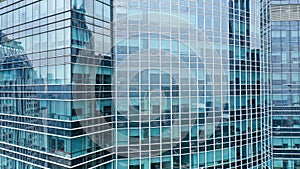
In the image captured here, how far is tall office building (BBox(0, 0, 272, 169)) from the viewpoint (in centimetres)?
1789

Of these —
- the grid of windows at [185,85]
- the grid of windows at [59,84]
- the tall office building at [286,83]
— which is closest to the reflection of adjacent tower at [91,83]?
the grid of windows at [59,84]

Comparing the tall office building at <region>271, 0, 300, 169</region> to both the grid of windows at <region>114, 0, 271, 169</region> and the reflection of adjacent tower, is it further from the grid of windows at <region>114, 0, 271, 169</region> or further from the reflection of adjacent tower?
the reflection of adjacent tower

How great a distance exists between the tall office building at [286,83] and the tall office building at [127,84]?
8679 millimetres

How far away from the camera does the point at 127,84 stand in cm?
2069

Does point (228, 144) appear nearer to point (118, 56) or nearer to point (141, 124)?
point (141, 124)

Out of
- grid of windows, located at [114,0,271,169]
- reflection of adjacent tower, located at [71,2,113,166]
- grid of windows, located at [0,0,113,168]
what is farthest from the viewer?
grid of windows, located at [114,0,271,169]

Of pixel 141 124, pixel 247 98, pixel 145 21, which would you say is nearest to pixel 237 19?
pixel 247 98

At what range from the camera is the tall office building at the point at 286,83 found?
32000 mm

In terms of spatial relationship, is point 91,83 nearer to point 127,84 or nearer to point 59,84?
point 59,84

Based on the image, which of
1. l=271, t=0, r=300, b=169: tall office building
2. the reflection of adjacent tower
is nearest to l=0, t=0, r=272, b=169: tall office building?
the reflection of adjacent tower

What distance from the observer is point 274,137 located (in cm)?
3241

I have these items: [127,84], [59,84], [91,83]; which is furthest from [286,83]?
[59,84]

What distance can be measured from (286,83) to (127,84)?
79.1 feet

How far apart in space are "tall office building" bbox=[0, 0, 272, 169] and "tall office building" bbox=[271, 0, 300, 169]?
28.5 feet
